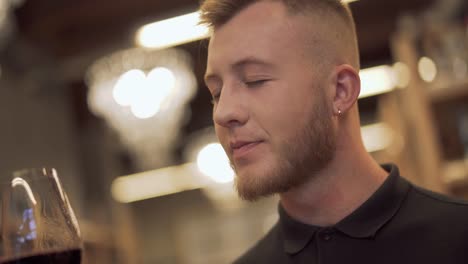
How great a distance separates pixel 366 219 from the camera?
4.39 feet

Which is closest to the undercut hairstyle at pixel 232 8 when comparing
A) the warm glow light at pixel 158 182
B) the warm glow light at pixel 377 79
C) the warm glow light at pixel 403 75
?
the warm glow light at pixel 403 75

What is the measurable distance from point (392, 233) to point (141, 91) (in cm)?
367

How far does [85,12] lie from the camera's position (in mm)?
5801

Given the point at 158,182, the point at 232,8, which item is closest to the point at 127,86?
the point at 232,8

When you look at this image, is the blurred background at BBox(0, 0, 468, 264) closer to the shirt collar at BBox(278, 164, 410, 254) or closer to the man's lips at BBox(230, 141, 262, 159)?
the man's lips at BBox(230, 141, 262, 159)

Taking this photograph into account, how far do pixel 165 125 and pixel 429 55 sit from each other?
2.13 m

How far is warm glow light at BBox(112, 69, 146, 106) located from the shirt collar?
346 cm

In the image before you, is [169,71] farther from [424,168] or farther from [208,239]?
[208,239]

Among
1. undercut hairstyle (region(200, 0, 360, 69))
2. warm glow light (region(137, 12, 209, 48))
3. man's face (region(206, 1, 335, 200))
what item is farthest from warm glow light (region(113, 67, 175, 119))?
man's face (region(206, 1, 335, 200))

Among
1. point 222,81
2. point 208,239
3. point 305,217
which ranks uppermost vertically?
point 222,81

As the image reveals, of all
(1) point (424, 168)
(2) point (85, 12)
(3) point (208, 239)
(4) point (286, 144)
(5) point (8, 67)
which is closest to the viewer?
(4) point (286, 144)

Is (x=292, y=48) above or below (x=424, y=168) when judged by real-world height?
above

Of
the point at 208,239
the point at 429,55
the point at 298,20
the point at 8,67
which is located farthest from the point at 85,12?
the point at 208,239

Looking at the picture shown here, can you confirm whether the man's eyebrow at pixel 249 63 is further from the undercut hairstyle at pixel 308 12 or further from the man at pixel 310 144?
the undercut hairstyle at pixel 308 12
